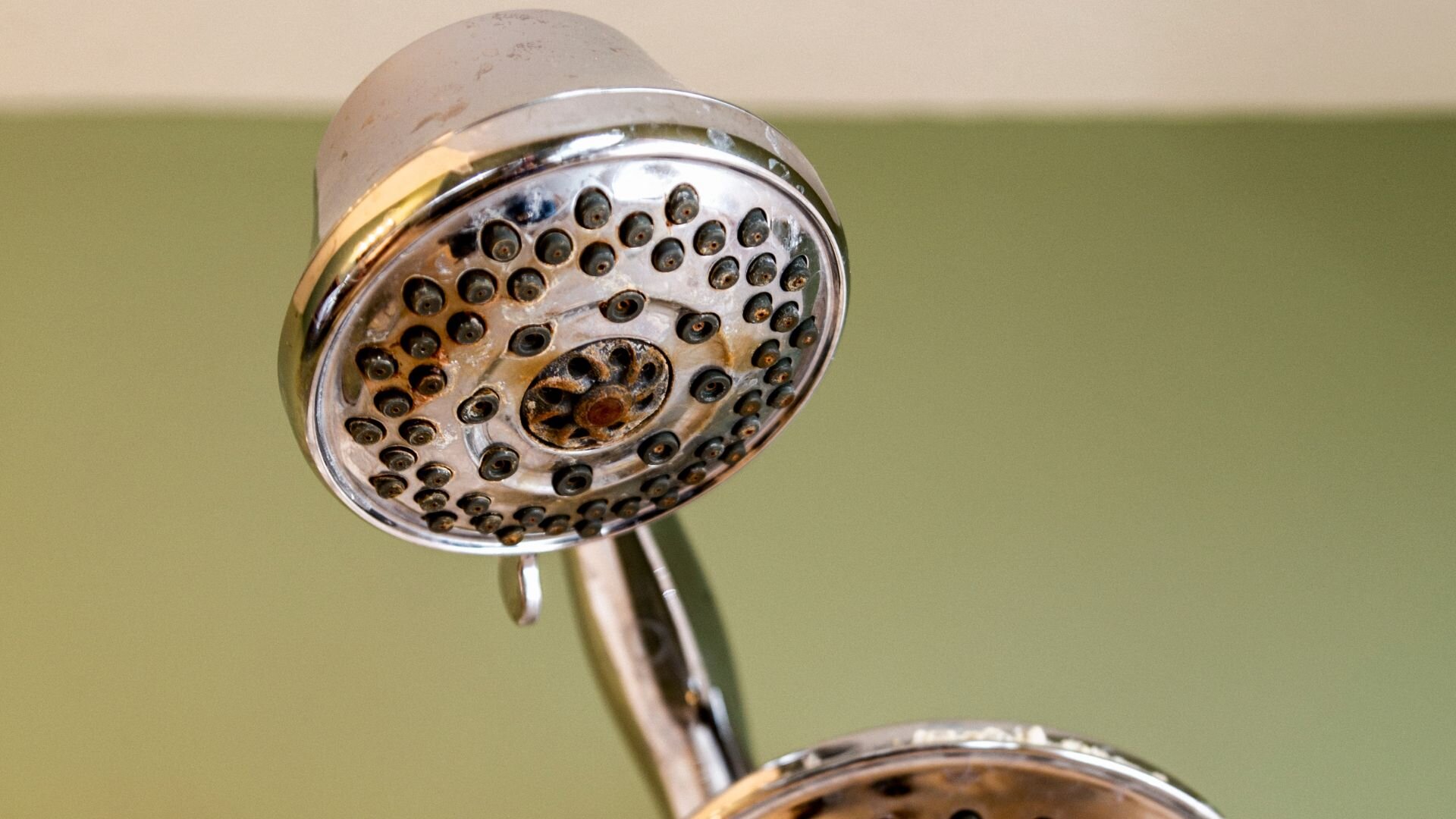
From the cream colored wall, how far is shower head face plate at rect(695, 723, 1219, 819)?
0.75m

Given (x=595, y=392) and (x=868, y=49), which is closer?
(x=595, y=392)

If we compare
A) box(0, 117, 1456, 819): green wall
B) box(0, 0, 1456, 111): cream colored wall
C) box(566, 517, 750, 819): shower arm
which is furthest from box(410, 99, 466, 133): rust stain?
box(0, 0, 1456, 111): cream colored wall

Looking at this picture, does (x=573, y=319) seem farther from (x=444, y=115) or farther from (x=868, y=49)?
(x=868, y=49)

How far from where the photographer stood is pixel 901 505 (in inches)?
37.3

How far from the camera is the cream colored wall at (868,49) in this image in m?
0.98

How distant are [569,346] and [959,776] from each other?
0.19m

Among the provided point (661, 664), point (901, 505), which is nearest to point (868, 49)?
point (901, 505)

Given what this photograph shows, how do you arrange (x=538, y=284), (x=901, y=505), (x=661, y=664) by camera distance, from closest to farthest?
(x=538, y=284)
(x=661, y=664)
(x=901, y=505)

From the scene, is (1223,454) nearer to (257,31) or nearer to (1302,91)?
(1302,91)

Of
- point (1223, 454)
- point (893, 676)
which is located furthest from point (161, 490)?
point (1223, 454)

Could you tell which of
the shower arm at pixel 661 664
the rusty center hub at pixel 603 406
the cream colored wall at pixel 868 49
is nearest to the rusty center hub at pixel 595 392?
the rusty center hub at pixel 603 406

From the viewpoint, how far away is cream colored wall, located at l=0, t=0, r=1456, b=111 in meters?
0.98

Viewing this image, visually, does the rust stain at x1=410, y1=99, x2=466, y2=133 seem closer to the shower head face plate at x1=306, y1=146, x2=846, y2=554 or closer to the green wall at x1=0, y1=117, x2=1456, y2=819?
the shower head face plate at x1=306, y1=146, x2=846, y2=554

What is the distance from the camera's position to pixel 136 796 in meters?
0.80
